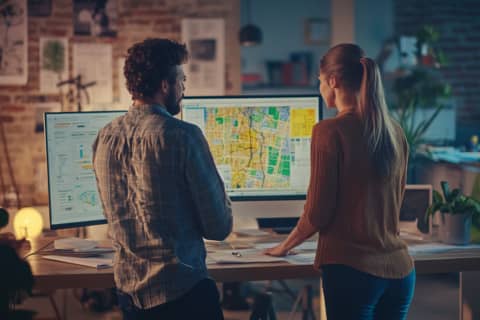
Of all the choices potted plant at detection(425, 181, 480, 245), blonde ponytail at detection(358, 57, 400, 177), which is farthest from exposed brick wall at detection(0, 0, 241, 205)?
blonde ponytail at detection(358, 57, 400, 177)

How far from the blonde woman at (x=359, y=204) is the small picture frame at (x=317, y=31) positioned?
850 centimetres

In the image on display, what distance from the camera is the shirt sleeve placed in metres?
1.66

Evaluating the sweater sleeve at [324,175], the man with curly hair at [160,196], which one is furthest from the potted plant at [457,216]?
the man with curly hair at [160,196]

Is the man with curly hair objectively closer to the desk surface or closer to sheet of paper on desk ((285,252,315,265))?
the desk surface

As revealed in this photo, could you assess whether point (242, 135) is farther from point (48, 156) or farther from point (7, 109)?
point (7, 109)

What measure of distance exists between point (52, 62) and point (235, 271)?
347cm

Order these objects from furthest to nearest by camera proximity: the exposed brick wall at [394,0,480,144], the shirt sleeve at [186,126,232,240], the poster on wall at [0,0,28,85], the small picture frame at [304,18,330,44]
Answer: the small picture frame at [304,18,330,44] < the exposed brick wall at [394,0,480,144] < the poster on wall at [0,0,28,85] < the shirt sleeve at [186,126,232,240]

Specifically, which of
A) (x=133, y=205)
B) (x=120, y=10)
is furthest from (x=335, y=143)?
(x=120, y=10)

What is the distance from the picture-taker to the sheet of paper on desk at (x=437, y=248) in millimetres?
2422

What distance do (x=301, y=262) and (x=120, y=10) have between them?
352 centimetres

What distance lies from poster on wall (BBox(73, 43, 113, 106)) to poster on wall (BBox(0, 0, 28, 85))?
1.26 feet

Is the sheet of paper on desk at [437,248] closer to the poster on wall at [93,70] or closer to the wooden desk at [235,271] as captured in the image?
the wooden desk at [235,271]

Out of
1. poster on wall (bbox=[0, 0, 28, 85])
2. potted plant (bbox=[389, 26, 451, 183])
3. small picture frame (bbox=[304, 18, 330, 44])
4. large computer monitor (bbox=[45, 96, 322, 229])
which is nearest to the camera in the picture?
large computer monitor (bbox=[45, 96, 322, 229])

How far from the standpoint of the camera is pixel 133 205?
172 cm
